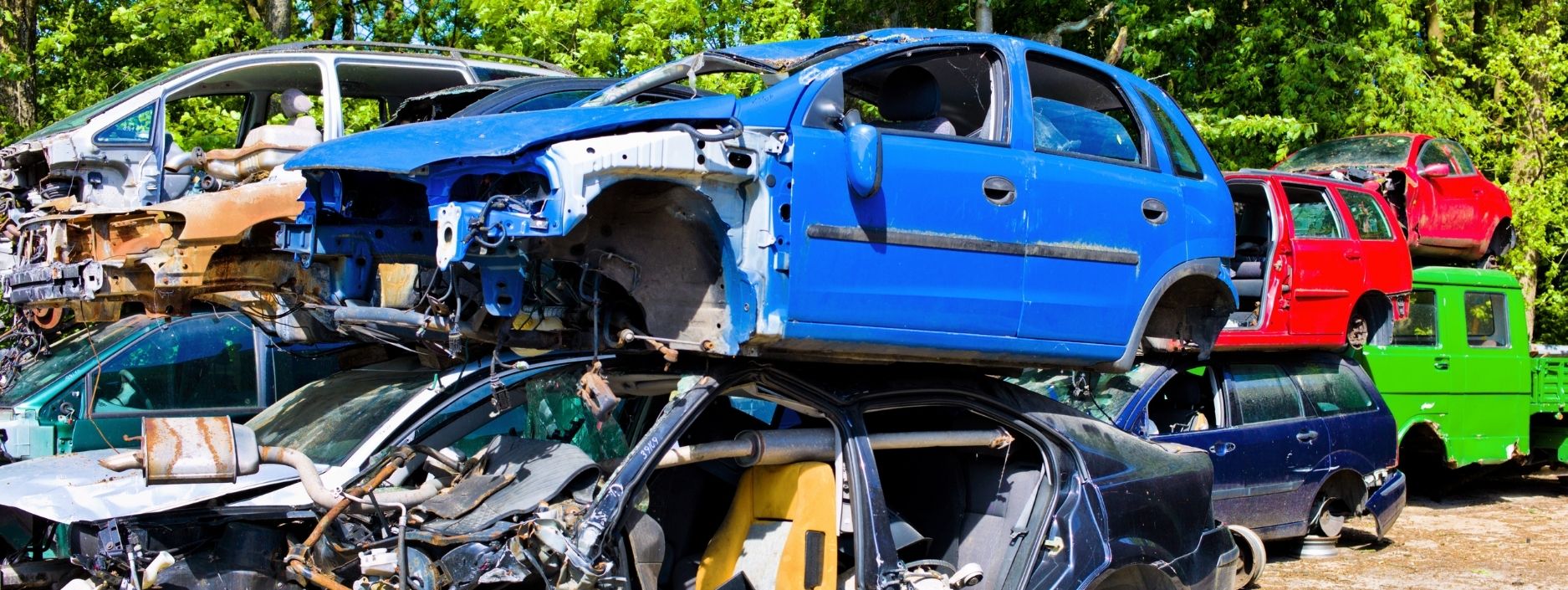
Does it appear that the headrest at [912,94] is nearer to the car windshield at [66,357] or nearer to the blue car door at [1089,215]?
the blue car door at [1089,215]

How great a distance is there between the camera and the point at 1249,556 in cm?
854

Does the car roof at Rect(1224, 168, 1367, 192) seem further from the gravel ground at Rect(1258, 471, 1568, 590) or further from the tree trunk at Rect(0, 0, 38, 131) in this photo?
the tree trunk at Rect(0, 0, 38, 131)

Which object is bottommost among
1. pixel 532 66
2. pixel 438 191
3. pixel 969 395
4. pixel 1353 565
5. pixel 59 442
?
pixel 1353 565

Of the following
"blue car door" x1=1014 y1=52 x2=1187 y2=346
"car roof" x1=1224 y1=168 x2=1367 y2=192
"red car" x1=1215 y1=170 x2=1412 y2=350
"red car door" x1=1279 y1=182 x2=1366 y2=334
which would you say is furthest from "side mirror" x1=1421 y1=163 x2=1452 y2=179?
"blue car door" x1=1014 y1=52 x2=1187 y2=346

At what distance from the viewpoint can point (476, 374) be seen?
5621 millimetres

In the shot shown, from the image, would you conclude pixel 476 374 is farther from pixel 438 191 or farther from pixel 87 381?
pixel 87 381

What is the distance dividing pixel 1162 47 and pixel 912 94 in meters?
10.5

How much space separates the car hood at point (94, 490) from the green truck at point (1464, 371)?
910 centimetres

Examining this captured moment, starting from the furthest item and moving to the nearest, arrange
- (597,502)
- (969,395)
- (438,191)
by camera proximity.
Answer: (969,395), (438,191), (597,502)

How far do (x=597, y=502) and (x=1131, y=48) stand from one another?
12158 millimetres

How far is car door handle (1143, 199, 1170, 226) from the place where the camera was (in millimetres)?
5477

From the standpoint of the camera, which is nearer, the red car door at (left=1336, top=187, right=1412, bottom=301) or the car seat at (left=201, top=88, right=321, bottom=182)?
the car seat at (left=201, top=88, right=321, bottom=182)

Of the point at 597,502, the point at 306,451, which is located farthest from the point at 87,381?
the point at 597,502

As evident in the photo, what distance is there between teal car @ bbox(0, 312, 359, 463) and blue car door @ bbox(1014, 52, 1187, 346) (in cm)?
472
